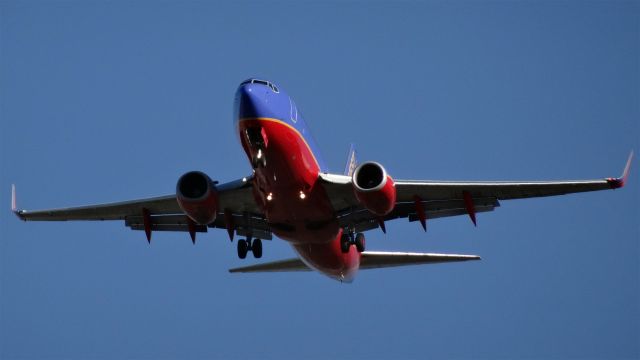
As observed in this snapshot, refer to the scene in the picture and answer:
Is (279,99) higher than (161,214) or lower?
higher

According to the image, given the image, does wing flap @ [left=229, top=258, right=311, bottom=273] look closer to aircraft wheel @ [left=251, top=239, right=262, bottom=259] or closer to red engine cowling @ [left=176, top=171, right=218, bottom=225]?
aircraft wheel @ [left=251, top=239, right=262, bottom=259]

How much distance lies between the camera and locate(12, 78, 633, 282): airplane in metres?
29.9

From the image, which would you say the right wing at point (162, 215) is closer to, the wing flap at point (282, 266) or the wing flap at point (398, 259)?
the wing flap at point (282, 266)

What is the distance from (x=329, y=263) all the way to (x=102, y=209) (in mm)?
Result: 8803

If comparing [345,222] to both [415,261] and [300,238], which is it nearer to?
[300,238]

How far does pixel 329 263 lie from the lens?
36031 mm

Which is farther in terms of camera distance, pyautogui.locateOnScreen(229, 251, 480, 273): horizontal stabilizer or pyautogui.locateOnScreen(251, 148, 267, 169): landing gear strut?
pyautogui.locateOnScreen(229, 251, 480, 273): horizontal stabilizer

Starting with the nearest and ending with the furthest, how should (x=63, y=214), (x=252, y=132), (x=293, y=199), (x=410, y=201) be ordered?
(x=252, y=132) → (x=293, y=199) → (x=410, y=201) → (x=63, y=214)

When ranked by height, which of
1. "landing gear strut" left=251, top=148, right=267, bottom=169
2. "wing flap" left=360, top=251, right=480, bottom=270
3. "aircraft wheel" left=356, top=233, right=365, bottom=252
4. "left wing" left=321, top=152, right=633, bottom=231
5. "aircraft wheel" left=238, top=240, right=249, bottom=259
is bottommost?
"wing flap" left=360, top=251, right=480, bottom=270

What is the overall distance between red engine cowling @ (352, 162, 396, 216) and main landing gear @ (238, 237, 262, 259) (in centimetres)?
731

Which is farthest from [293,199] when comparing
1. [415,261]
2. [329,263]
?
[415,261]

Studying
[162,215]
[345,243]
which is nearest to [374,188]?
[345,243]

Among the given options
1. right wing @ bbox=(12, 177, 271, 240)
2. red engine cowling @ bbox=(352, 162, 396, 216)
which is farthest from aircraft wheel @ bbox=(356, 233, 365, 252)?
red engine cowling @ bbox=(352, 162, 396, 216)

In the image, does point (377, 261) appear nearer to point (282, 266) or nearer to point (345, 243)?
point (282, 266)
